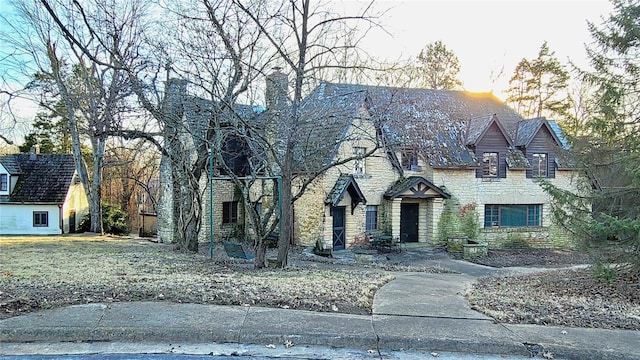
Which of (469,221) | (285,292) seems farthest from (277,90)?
(469,221)

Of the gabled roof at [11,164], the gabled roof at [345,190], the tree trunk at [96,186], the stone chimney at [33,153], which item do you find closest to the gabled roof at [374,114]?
the gabled roof at [345,190]

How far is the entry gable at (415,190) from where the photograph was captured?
21172 millimetres

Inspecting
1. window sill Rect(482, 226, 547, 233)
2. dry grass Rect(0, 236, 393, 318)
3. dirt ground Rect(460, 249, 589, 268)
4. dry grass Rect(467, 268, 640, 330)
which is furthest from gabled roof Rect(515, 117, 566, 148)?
dry grass Rect(0, 236, 393, 318)

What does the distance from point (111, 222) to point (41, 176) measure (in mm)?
6649

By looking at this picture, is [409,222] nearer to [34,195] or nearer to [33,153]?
[34,195]

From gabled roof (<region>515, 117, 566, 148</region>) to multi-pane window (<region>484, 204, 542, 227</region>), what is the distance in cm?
343

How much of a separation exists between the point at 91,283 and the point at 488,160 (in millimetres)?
20404

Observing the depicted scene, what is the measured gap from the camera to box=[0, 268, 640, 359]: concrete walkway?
531 cm

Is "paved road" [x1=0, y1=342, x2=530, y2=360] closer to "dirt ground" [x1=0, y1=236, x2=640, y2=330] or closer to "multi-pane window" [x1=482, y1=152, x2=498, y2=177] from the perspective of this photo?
"dirt ground" [x1=0, y1=236, x2=640, y2=330]

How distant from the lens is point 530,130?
2417cm

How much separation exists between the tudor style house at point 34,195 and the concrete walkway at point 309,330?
32.3 m

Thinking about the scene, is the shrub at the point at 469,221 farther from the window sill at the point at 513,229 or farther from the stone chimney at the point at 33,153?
the stone chimney at the point at 33,153

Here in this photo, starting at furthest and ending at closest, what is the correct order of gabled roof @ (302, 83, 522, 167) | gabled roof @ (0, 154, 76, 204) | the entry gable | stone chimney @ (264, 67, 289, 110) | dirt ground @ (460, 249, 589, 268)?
1. gabled roof @ (0, 154, 76, 204)
2. the entry gable
3. dirt ground @ (460, 249, 589, 268)
4. stone chimney @ (264, 67, 289, 110)
5. gabled roof @ (302, 83, 522, 167)

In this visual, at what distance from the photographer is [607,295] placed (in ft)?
28.7
